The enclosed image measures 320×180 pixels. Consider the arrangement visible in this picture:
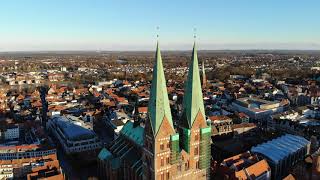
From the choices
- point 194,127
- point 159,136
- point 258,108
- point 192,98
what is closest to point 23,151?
point 159,136

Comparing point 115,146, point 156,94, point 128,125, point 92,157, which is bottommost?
point 92,157

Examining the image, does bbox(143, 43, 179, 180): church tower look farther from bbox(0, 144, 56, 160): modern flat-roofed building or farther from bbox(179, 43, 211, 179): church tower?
bbox(0, 144, 56, 160): modern flat-roofed building

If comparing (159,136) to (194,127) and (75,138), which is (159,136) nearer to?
(194,127)

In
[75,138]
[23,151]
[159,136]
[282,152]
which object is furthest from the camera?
[75,138]

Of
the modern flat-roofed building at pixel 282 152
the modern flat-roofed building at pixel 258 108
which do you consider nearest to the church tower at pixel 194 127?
the modern flat-roofed building at pixel 282 152

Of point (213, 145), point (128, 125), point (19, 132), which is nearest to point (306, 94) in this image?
point (213, 145)

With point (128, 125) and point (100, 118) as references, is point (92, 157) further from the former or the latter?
point (100, 118)

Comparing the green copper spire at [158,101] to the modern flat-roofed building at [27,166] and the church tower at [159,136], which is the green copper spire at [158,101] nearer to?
the church tower at [159,136]

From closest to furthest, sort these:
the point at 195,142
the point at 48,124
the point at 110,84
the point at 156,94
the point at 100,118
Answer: the point at 156,94 → the point at 195,142 → the point at 48,124 → the point at 100,118 → the point at 110,84
